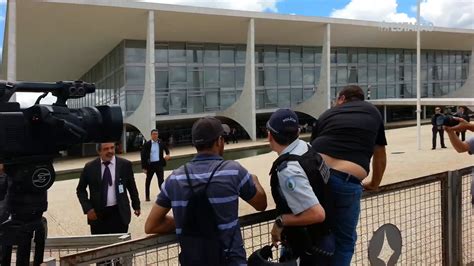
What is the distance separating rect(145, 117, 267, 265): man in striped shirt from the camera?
227 cm

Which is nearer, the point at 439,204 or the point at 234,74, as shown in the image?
the point at 439,204

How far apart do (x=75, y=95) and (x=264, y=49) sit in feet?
118

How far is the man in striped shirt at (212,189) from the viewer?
2266 mm

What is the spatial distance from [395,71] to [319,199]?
46.9 meters

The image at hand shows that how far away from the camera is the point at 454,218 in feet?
13.1

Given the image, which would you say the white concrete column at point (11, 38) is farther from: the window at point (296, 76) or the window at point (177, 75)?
the window at point (296, 76)

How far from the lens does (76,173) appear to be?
20.8 m

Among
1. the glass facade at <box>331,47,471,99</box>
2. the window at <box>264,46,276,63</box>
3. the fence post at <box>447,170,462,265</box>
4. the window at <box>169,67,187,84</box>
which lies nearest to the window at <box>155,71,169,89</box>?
the window at <box>169,67,187,84</box>

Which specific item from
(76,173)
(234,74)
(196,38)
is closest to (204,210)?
(76,173)

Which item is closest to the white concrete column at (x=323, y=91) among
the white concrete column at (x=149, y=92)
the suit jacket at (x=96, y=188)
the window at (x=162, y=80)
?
the window at (x=162, y=80)

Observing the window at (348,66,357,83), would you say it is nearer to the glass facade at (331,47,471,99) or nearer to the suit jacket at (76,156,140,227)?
the glass facade at (331,47,471,99)

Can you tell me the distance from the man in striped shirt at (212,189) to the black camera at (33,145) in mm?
463

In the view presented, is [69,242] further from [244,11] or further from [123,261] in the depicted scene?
[244,11]

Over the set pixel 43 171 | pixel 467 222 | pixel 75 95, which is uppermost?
pixel 75 95
